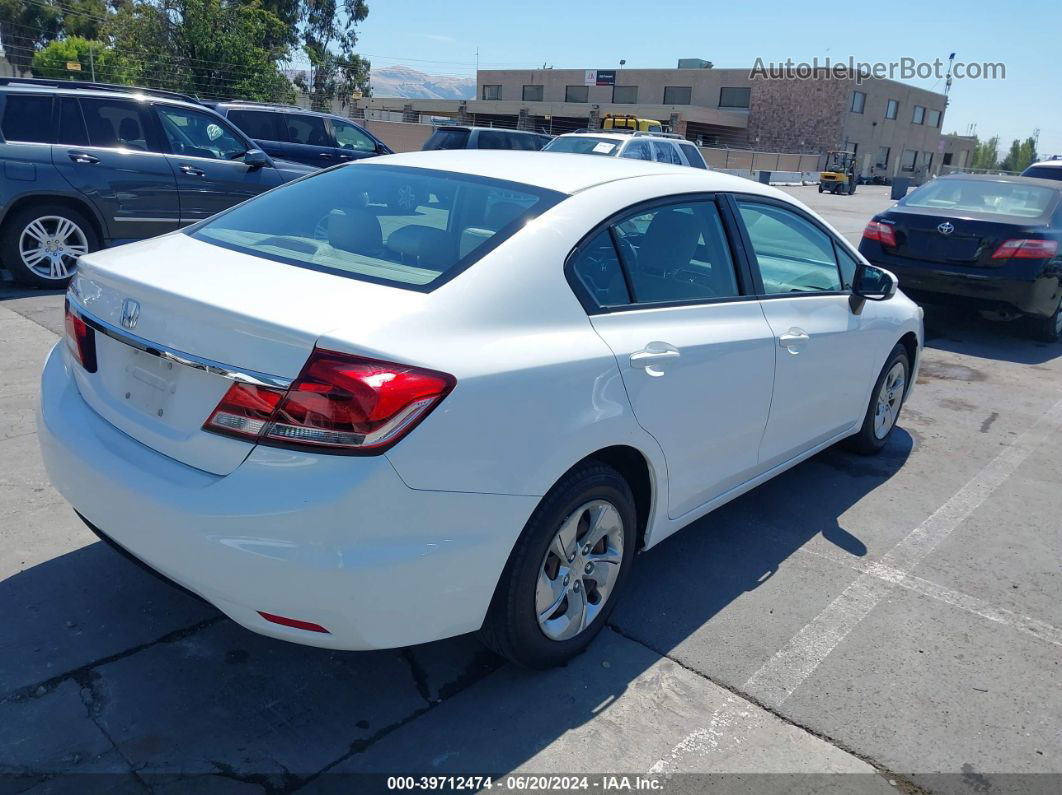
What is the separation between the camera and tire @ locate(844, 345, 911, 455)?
16.9ft

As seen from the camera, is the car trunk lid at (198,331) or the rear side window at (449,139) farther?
the rear side window at (449,139)

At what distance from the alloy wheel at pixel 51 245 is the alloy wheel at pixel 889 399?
709cm

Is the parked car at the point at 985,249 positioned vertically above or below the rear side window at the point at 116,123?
below

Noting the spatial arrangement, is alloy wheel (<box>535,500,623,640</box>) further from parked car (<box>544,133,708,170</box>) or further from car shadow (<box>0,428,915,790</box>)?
parked car (<box>544,133,708,170</box>)

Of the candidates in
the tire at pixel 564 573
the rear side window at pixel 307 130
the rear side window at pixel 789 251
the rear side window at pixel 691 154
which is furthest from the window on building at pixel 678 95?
the tire at pixel 564 573

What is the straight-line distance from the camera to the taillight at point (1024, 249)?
322 inches

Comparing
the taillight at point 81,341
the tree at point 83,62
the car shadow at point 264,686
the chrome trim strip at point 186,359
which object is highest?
the tree at point 83,62

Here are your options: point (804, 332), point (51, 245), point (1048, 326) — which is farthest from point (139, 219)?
point (1048, 326)

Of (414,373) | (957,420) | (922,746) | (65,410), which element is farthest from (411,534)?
(957,420)

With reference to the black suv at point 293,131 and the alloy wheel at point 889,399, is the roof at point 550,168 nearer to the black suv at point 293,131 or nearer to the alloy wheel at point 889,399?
the alloy wheel at point 889,399

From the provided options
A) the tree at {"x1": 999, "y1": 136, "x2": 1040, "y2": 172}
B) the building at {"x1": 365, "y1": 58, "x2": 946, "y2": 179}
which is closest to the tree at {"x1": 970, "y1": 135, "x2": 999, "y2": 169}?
the tree at {"x1": 999, "y1": 136, "x2": 1040, "y2": 172}

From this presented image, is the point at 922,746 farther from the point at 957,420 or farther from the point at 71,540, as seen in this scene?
the point at 957,420

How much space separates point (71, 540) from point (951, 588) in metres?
3.88

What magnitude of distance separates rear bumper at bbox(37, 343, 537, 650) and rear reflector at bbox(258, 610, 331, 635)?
0.06ft
